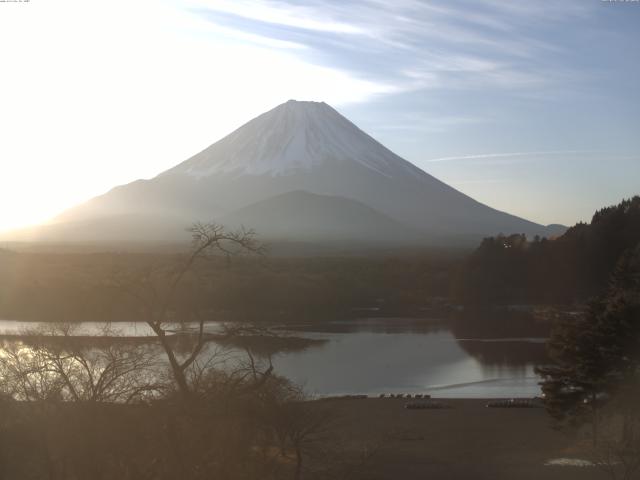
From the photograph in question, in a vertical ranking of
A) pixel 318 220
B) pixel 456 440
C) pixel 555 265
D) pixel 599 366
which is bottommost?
pixel 456 440

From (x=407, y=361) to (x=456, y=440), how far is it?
29.4ft

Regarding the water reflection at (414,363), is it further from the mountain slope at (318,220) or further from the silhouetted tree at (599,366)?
the mountain slope at (318,220)

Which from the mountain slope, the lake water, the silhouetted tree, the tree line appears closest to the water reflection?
the lake water

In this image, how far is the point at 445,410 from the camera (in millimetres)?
14875

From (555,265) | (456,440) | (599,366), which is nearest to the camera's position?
(599,366)

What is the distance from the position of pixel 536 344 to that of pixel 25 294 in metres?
18.1

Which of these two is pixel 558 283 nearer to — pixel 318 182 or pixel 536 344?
pixel 536 344

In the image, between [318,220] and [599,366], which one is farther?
[318,220]

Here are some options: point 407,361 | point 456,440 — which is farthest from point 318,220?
point 456,440

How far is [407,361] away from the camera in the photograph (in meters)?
21.7

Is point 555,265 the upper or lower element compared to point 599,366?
upper

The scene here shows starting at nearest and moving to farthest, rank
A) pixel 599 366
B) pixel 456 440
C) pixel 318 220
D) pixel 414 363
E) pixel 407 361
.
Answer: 1. pixel 599 366
2. pixel 456 440
3. pixel 414 363
4. pixel 407 361
5. pixel 318 220

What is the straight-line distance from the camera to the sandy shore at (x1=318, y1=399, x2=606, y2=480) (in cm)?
1040

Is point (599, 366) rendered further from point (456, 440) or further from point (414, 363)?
point (414, 363)
